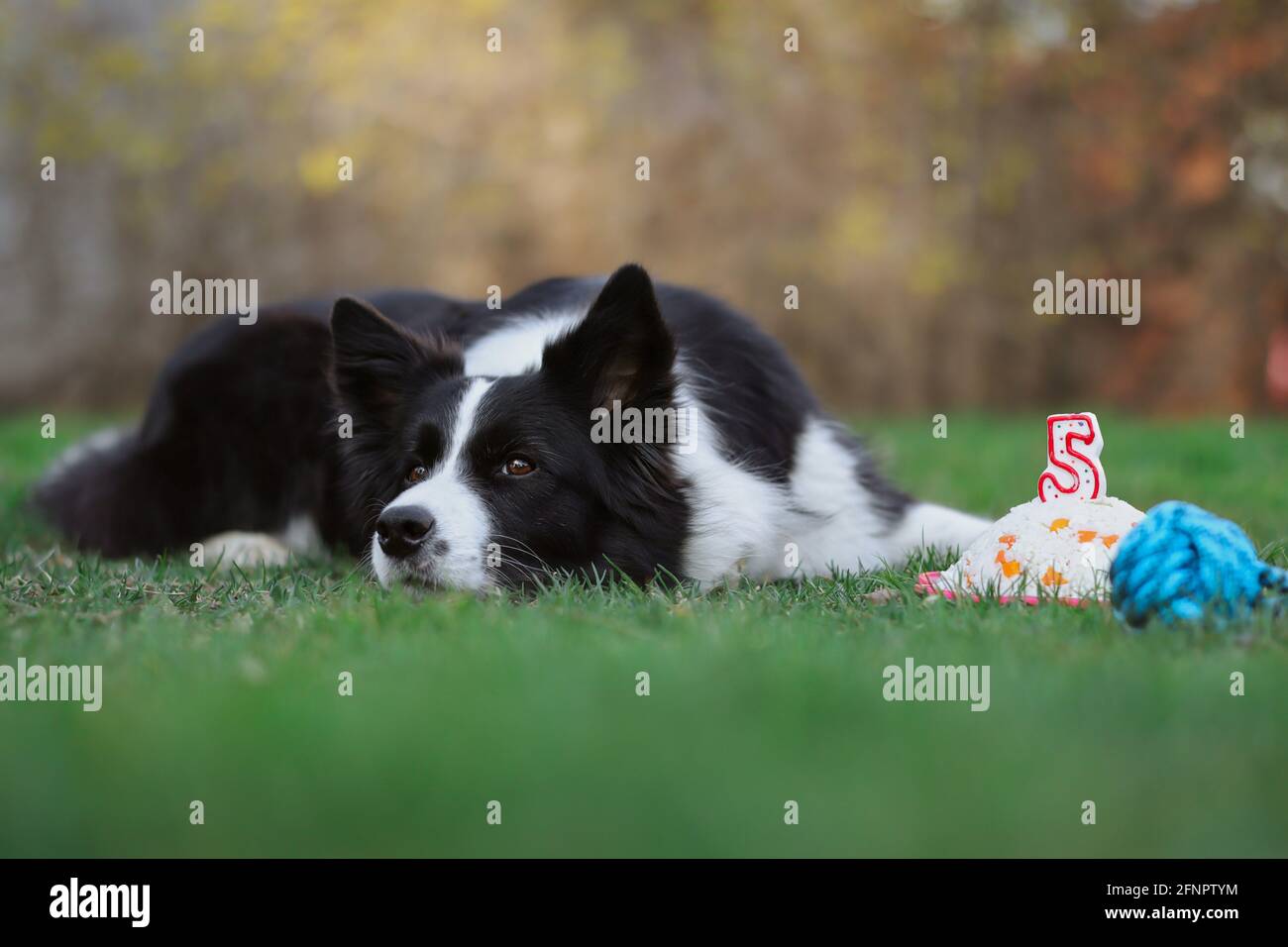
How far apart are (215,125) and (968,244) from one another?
938cm

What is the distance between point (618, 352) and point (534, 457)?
0.49 metres

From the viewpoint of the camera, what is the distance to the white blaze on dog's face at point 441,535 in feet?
13.2

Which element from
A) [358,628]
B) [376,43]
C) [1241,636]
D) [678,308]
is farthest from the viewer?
[376,43]

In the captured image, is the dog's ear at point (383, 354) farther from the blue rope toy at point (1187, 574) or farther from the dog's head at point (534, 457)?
the blue rope toy at point (1187, 574)

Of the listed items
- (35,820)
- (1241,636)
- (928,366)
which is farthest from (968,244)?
(35,820)

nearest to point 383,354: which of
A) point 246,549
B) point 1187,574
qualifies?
point 246,549

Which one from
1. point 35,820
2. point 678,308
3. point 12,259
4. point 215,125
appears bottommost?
point 35,820

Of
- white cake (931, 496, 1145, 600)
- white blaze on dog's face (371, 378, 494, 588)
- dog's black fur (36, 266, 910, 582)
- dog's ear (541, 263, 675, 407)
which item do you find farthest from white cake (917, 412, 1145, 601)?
white blaze on dog's face (371, 378, 494, 588)

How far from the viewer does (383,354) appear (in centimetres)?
475

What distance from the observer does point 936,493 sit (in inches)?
289

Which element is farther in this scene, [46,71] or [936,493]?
[46,71]

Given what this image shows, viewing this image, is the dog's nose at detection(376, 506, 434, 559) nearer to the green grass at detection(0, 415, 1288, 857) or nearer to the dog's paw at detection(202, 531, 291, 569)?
the green grass at detection(0, 415, 1288, 857)

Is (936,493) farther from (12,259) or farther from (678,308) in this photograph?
(12,259)

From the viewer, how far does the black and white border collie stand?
14.2ft
